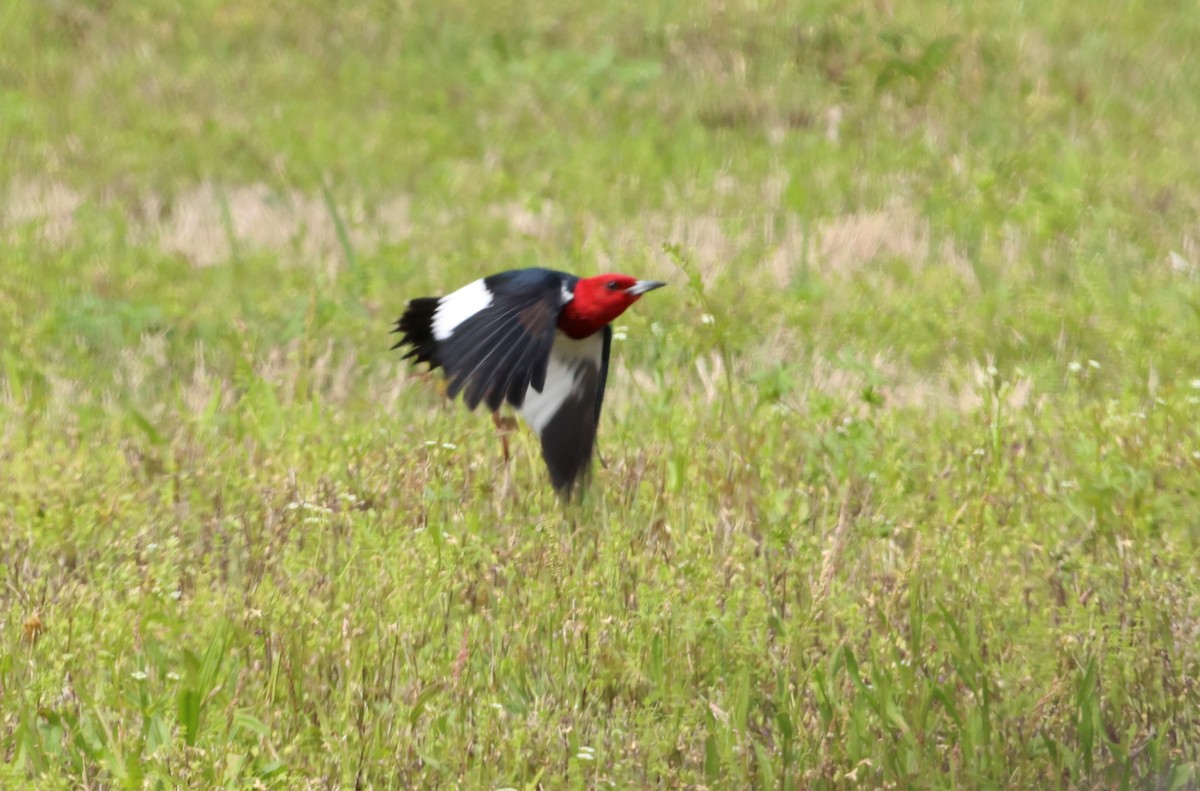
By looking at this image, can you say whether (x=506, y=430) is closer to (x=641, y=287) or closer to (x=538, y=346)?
(x=538, y=346)

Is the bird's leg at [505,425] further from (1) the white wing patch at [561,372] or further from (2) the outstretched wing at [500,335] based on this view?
(2) the outstretched wing at [500,335]

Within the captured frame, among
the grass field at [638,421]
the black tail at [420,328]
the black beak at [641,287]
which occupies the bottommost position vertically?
the grass field at [638,421]

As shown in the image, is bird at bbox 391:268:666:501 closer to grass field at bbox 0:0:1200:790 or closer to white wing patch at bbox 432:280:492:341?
white wing patch at bbox 432:280:492:341

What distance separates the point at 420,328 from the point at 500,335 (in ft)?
1.90

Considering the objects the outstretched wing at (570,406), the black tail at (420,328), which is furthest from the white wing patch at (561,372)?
the black tail at (420,328)

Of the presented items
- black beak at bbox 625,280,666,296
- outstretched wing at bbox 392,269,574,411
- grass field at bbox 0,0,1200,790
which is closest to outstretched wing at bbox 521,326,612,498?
grass field at bbox 0,0,1200,790

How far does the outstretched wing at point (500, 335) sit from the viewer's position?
4043 millimetres

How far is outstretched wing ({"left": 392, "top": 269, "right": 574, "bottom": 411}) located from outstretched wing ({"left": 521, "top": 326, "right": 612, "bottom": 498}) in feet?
0.91

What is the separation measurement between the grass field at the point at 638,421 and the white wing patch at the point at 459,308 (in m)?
0.41

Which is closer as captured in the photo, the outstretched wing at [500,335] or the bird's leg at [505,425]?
the outstretched wing at [500,335]

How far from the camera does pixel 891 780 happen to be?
322cm

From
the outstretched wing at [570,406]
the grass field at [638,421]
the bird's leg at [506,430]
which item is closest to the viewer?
the grass field at [638,421]

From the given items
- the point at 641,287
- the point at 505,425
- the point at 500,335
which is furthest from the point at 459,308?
the point at 641,287

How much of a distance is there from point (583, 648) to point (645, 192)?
194 inches
